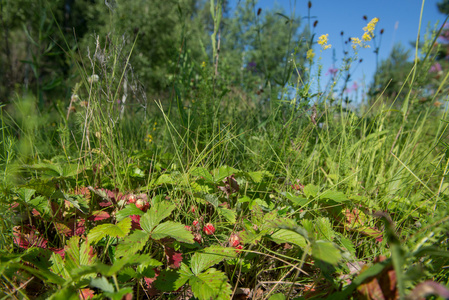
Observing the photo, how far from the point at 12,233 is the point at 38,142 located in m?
0.94

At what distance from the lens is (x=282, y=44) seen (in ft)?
63.3

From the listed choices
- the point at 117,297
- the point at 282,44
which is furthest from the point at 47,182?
the point at 282,44

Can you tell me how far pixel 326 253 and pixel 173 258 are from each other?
0.43 meters

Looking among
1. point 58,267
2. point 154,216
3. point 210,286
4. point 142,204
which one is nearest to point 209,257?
point 210,286

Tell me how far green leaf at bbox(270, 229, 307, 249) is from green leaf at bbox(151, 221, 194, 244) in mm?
267

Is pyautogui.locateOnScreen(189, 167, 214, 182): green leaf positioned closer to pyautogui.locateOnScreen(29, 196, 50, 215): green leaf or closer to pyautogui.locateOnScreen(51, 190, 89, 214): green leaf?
pyautogui.locateOnScreen(51, 190, 89, 214): green leaf

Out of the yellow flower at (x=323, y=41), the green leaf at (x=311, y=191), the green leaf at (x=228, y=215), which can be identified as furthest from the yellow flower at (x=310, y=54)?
the green leaf at (x=228, y=215)

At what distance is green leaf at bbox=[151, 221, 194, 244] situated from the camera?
684mm

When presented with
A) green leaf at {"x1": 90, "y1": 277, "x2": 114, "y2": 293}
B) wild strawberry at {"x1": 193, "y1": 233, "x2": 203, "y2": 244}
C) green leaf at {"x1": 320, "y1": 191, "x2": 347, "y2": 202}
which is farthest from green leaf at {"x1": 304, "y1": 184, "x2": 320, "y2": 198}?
green leaf at {"x1": 90, "y1": 277, "x2": 114, "y2": 293}

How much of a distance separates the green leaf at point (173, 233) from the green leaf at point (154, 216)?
0.06ft

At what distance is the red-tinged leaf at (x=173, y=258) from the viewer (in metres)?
0.74

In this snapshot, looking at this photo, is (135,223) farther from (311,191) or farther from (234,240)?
(311,191)

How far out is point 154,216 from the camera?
2.56 ft

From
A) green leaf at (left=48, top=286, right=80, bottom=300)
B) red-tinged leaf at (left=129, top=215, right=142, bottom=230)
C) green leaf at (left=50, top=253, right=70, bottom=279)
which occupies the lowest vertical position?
green leaf at (left=50, top=253, right=70, bottom=279)
